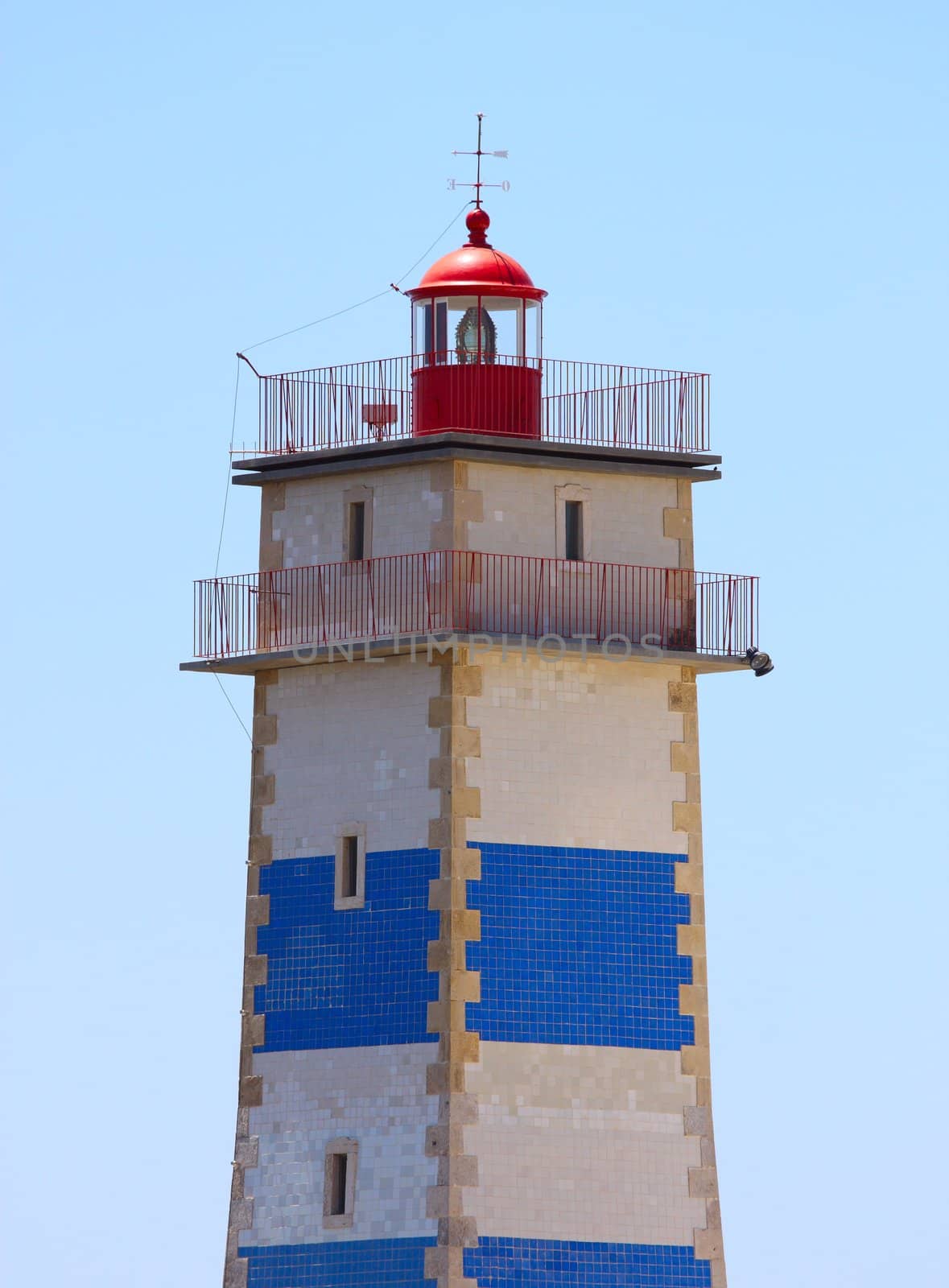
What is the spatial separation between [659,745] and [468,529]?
11.0 ft

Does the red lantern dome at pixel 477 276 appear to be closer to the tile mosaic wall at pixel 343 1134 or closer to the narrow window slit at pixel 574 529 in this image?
the narrow window slit at pixel 574 529

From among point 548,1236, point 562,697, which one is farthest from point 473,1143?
point 562,697

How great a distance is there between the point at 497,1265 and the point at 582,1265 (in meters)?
1.13

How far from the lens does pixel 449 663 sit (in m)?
62.0

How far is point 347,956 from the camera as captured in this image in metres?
62.3

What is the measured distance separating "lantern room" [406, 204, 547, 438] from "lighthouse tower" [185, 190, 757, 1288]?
0.04 m

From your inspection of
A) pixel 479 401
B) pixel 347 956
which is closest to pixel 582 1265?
pixel 347 956

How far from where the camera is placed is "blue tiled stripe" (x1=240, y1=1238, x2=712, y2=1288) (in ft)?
200

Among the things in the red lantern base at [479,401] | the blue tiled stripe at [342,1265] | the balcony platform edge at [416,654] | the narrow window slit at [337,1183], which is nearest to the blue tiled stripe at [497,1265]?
the blue tiled stripe at [342,1265]

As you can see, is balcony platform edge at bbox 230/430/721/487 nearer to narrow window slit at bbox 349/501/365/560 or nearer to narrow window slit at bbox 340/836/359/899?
narrow window slit at bbox 349/501/365/560

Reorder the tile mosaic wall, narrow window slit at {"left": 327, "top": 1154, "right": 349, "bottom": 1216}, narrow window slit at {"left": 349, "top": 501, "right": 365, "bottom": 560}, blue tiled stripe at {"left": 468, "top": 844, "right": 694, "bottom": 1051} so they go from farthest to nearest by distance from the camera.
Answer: narrow window slit at {"left": 349, "top": 501, "right": 365, "bottom": 560}
narrow window slit at {"left": 327, "top": 1154, "right": 349, "bottom": 1216}
blue tiled stripe at {"left": 468, "top": 844, "right": 694, "bottom": 1051}
the tile mosaic wall

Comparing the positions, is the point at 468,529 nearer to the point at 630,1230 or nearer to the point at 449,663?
the point at 449,663

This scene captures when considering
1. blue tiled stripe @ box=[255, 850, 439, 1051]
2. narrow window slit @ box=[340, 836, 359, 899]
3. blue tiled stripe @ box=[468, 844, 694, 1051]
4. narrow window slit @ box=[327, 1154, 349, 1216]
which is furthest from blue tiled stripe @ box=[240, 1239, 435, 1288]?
narrow window slit @ box=[340, 836, 359, 899]

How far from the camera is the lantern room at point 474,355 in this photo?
63406 mm
